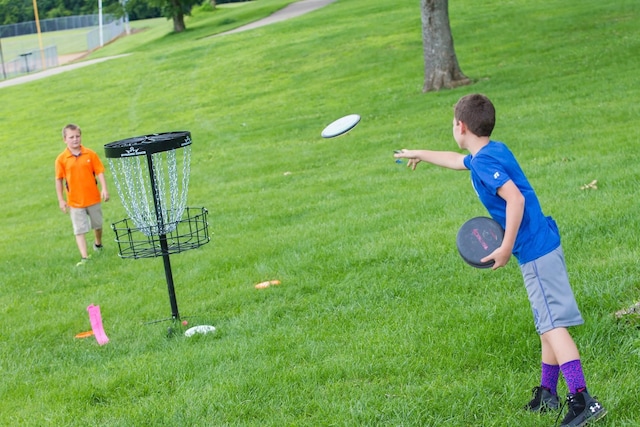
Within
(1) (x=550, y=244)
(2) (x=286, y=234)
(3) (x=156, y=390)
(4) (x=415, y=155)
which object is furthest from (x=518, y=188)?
(2) (x=286, y=234)

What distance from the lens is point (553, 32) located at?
21734mm

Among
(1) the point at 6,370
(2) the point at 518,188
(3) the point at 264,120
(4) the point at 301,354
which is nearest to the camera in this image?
A: (2) the point at 518,188

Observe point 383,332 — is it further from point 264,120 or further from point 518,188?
point 264,120

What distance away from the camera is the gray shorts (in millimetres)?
3590

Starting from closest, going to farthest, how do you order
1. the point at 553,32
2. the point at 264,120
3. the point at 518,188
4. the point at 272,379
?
the point at 518,188
the point at 272,379
the point at 264,120
the point at 553,32

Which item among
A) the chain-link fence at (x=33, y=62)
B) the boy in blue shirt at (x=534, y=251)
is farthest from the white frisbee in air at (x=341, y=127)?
the chain-link fence at (x=33, y=62)

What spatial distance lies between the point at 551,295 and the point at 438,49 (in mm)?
14057

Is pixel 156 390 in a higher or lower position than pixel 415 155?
lower

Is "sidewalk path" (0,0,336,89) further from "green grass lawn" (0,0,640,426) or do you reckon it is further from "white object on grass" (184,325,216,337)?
"white object on grass" (184,325,216,337)

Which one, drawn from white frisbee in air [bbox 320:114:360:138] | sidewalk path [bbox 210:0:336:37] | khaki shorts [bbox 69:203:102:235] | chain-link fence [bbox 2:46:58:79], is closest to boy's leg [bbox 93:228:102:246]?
khaki shorts [bbox 69:203:102:235]

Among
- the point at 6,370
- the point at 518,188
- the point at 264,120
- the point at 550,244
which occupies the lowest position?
the point at 264,120

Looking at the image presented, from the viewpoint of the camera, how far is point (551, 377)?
151 inches

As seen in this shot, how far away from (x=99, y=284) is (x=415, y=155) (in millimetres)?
4654

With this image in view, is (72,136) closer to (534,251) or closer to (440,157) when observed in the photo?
(440,157)
